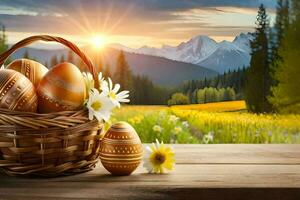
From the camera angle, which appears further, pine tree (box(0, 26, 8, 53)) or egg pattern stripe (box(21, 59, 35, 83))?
pine tree (box(0, 26, 8, 53))

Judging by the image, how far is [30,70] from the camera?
135cm

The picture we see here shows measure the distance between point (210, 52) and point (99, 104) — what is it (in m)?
1.74

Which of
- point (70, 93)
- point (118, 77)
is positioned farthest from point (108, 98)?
point (118, 77)

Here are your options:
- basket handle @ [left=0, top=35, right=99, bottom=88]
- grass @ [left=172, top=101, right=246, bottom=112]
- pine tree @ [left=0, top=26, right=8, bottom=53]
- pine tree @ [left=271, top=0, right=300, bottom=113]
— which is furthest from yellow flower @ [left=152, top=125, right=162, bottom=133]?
basket handle @ [left=0, top=35, right=99, bottom=88]

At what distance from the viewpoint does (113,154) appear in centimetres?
130

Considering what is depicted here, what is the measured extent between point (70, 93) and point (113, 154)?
0.55ft

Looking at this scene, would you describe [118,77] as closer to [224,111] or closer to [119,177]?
[224,111]

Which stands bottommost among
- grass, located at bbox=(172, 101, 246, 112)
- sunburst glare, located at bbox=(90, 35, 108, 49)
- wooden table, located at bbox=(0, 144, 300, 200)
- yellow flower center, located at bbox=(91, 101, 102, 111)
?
wooden table, located at bbox=(0, 144, 300, 200)

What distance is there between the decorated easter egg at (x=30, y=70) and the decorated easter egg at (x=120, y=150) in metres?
0.21

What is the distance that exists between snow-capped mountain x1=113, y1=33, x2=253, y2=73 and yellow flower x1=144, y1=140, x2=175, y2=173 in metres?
1.58

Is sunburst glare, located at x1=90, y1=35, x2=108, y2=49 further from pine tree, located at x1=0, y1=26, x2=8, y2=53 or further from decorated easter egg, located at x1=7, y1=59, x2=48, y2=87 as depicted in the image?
decorated easter egg, located at x1=7, y1=59, x2=48, y2=87

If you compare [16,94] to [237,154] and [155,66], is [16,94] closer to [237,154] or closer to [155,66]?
[237,154]

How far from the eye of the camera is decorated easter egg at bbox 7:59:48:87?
53.0 inches

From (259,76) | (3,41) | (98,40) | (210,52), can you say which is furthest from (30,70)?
(259,76)
